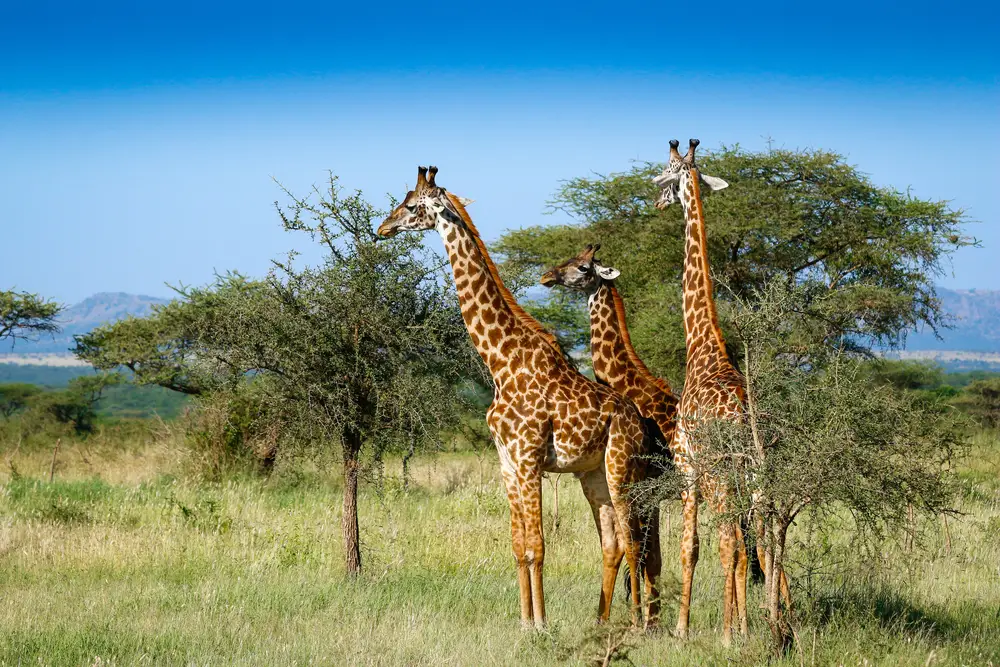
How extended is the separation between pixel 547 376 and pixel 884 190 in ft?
52.3

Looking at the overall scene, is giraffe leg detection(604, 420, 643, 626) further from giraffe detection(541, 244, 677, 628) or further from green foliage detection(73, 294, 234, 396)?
green foliage detection(73, 294, 234, 396)

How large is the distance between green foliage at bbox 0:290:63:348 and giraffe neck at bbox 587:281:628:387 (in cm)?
2379

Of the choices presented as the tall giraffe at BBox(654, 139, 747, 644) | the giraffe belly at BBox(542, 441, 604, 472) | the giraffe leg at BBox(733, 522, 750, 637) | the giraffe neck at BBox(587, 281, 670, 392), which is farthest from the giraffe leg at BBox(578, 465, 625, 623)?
the giraffe leg at BBox(733, 522, 750, 637)

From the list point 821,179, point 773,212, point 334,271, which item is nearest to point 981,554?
point 334,271

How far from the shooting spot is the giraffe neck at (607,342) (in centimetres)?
823

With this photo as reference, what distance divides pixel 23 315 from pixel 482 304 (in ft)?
78.5

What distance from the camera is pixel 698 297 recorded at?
7.96 m

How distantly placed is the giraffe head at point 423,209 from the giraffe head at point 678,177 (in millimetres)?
1684

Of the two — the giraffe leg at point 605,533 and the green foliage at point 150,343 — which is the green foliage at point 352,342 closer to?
the giraffe leg at point 605,533

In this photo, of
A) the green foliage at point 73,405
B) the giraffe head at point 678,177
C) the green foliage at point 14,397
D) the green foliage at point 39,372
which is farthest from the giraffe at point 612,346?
the green foliage at point 39,372

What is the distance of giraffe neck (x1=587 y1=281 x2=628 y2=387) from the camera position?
823 centimetres

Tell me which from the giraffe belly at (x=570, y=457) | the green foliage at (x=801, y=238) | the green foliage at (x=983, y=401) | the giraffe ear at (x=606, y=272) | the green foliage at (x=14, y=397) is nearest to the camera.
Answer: the giraffe belly at (x=570, y=457)

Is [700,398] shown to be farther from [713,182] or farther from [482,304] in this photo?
[713,182]

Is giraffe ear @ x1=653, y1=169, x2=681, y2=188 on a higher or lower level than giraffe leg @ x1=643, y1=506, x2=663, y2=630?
higher
